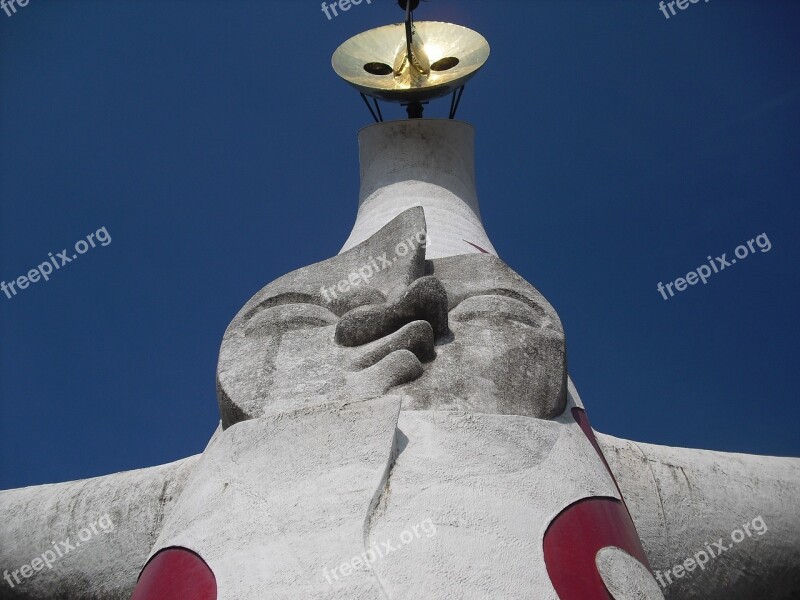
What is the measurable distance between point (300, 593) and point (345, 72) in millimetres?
5770

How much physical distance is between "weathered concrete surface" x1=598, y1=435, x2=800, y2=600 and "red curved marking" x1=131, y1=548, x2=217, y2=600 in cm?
212

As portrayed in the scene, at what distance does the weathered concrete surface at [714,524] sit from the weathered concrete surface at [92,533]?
203cm

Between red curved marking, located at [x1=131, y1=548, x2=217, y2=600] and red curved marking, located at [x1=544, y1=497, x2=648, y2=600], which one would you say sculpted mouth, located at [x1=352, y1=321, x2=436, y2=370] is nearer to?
red curved marking, located at [x1=544, y1=497, x2=648, y2=600]

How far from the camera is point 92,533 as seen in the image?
439 cm

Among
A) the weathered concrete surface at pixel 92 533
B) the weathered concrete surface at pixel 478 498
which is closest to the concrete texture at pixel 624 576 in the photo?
the weathered concrete surface at pixel 478 498

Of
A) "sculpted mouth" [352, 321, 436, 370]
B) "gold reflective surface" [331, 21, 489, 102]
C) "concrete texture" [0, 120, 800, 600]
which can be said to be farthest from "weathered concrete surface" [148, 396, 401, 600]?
"gold reflective surface" [331, 21, 489, 102]

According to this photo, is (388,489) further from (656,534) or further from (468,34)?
(468,34)

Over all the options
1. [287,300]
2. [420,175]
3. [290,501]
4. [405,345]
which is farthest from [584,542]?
[420,175]

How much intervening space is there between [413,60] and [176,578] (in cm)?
552

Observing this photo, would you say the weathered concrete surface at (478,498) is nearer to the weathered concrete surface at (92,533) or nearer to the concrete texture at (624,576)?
the concrete texture at (624,576)

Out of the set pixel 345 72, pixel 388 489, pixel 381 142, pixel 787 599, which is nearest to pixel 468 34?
pixel 345 72

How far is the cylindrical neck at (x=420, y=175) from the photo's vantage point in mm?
6012

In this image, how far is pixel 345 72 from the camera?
7.69 m

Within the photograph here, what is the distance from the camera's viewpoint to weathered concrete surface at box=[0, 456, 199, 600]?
14.1 ft
